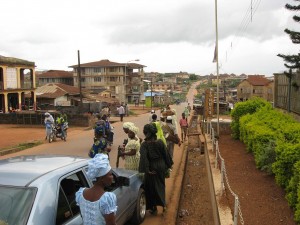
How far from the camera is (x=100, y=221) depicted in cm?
322

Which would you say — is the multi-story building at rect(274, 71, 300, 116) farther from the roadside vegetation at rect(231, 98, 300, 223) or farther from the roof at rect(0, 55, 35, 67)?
the roof at rect(0, 55, 35, 67)

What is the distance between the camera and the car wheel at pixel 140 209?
5.78 meters

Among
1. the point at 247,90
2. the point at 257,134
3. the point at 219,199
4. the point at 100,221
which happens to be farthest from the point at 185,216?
the point at 247,90

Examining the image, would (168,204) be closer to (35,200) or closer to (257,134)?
(257,134)

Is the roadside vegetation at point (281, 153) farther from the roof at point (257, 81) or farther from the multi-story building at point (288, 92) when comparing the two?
the roof at point (257, 81)

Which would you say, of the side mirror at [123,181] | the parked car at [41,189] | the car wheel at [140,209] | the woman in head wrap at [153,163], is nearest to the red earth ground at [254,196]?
the woman in head wrap at [153,163]

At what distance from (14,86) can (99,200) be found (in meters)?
40.7

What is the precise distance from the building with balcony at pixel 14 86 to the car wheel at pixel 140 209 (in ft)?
112

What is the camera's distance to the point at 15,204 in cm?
328

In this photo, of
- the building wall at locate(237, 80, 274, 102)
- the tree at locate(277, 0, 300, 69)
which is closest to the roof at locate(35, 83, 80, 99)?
the tree at locate(277, 0, 300, 69)

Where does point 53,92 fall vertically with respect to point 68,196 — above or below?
above

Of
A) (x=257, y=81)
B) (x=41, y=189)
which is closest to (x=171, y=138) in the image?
(x=41, y=189)

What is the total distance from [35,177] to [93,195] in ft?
2.52

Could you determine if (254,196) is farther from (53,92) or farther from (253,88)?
(253,88)
